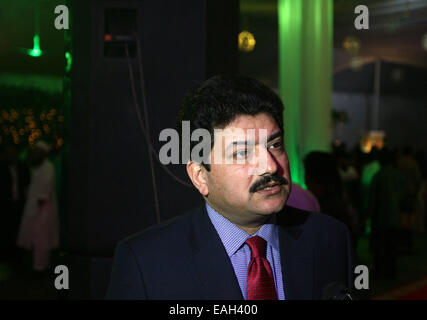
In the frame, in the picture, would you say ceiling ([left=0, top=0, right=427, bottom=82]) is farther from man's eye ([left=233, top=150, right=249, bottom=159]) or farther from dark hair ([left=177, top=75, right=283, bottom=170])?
man's eye ([left=233, top=150, right=249, bottom=159])

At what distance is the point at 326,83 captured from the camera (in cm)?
599

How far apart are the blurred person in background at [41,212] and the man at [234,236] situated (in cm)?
→ 466

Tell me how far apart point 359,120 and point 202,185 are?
673 inches

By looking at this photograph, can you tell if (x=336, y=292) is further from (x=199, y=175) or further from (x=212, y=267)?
(x=199, y=175)

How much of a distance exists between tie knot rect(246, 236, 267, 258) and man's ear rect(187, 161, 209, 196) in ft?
0.50

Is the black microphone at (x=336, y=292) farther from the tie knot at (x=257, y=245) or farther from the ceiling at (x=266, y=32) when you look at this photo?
the ceiling at (x=266, y=32)

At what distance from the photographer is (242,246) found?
1.19m

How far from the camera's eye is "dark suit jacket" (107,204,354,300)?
3.61 ft

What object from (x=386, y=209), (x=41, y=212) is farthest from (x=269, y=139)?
(x=41, y=212)

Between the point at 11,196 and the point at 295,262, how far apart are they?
223 inches

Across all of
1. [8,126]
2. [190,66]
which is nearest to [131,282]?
[190,66]

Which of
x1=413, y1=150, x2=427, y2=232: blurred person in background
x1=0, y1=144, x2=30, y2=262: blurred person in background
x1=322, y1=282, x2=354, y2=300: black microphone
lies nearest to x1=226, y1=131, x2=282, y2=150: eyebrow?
x1=322, y1=282, x2=354, y2=300: black microphone

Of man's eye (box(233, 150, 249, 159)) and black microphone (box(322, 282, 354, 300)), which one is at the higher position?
man's eye (box(233, 150, 249, 159))

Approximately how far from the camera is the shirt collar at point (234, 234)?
118cm
